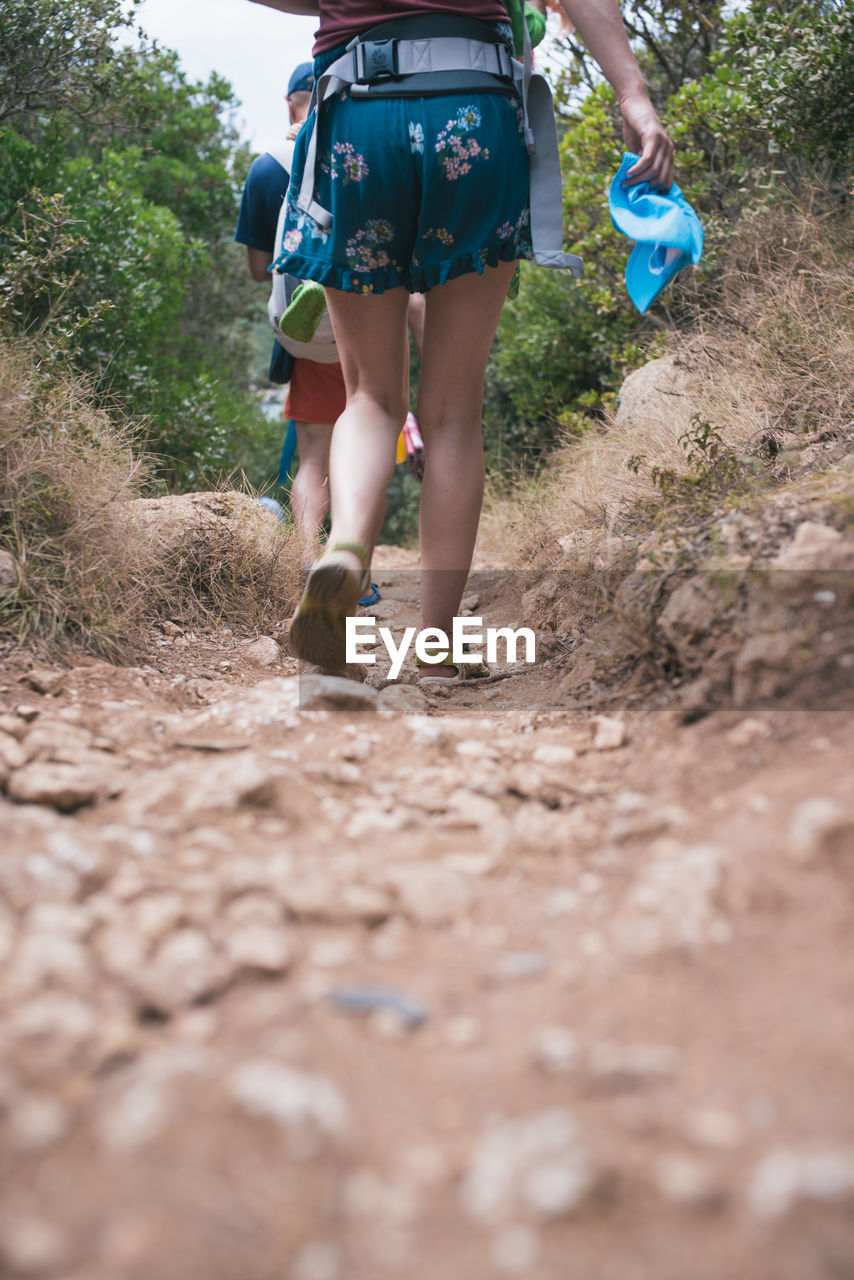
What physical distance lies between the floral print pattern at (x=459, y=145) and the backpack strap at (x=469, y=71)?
85 millimetres

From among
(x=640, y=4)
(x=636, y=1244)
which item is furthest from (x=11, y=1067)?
(x=640, y=4)

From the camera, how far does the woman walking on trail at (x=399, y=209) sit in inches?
71.5

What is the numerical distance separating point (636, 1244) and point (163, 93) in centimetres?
826

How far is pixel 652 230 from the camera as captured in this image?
78.3 inches

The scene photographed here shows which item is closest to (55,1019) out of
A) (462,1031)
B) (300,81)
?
(462,1031)

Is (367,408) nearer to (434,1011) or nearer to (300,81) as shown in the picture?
(434,1011)

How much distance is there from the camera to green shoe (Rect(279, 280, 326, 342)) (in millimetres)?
2715

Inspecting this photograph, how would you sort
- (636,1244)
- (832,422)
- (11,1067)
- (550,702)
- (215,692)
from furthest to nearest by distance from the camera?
(832,422), (215,692), (550,702), (11,1067), (636,1244)

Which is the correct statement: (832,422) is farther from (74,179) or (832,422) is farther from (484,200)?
(74,179)

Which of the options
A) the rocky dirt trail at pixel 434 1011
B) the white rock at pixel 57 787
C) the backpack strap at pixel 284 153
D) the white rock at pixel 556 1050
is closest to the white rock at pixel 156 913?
the rocky dirt trail at pixel 434 1011

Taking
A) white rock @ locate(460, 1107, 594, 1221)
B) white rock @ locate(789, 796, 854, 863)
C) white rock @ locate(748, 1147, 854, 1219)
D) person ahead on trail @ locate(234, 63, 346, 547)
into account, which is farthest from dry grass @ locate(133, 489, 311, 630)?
white rock @ locate(748, 1147, 854, 1219)

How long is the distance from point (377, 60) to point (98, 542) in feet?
4.30

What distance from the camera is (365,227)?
6.26ft

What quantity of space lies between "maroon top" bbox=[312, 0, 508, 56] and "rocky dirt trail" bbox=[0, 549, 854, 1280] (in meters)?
1.41
